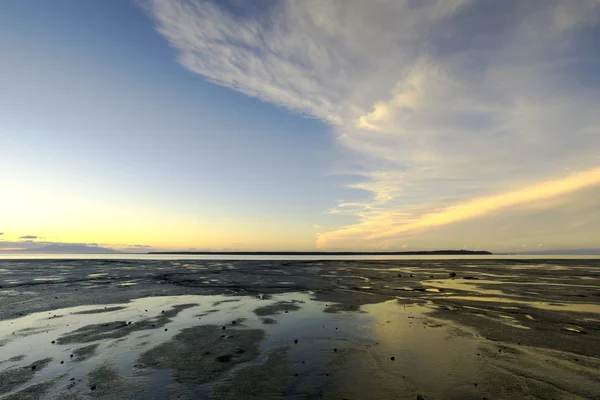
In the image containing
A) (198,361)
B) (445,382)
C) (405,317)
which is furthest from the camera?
(405,317)

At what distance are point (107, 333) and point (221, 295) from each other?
12054 mm

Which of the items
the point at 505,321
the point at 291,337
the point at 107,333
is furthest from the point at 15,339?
the point at 505,321

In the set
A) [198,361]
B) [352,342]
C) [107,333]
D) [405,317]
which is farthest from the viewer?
[405,317]

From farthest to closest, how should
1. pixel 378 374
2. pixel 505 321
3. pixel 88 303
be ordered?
pixel 88 303
pixel 505 321
pixel 378 374

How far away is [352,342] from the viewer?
1277 centimetres

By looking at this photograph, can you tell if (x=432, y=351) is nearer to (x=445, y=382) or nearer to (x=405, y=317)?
(x=445, y=382)

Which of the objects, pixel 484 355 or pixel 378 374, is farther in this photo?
pixel 484 355

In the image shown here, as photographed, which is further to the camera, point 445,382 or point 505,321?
point 505,321

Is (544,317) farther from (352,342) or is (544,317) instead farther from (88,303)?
(88,303)

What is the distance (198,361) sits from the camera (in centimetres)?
1042

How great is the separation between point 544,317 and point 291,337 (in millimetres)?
13400

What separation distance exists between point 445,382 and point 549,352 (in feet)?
17.2

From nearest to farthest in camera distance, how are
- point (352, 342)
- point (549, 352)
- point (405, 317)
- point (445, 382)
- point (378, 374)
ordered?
point (445, 382), point (378, 374), point (549, 352), point (352, 342), point (405, 317)

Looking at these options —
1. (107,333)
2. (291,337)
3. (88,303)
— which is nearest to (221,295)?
(88,303)
